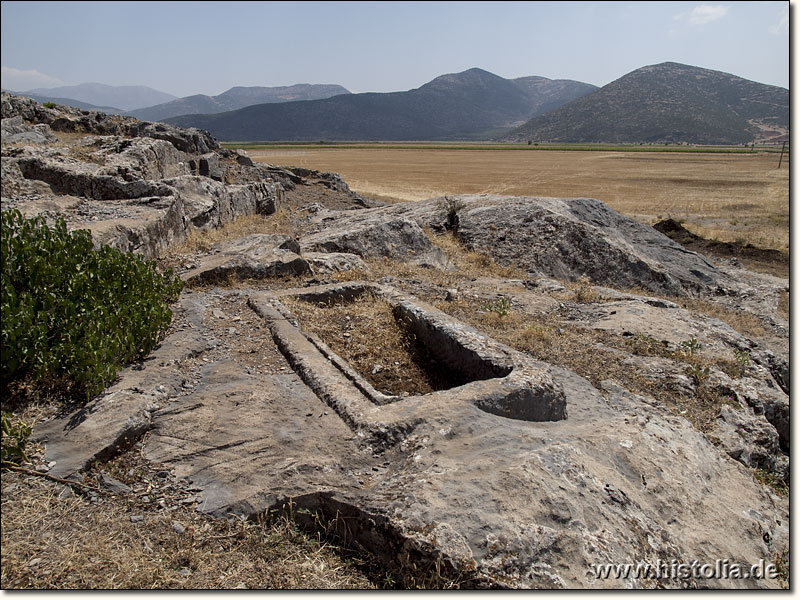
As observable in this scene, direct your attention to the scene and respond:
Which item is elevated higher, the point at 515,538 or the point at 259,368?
the point at 259,368

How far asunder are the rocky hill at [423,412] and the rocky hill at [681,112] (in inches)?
5819

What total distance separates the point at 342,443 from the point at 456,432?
0.86 meters

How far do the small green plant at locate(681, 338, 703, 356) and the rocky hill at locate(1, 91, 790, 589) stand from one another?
3cm

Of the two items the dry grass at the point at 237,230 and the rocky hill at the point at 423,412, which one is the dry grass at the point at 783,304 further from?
the dry grass at the point at 237,230

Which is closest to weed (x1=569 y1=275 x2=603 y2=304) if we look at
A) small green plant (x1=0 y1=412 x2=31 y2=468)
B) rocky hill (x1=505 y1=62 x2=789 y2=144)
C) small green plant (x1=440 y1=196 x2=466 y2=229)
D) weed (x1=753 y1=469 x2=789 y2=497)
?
weed (x1=753 y1=469 x2=789 y2=497)

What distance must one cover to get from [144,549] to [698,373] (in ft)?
19.2

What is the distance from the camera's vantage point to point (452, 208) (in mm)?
14047

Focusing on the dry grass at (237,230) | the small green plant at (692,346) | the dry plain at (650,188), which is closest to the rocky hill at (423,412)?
the small green plant at (692,346)

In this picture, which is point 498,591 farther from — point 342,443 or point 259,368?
point 259,368

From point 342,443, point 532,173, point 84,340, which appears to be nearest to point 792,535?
point 342,443

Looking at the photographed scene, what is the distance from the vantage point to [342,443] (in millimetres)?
3881

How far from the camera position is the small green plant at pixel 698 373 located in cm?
601

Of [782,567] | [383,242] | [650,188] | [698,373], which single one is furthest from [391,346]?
[650,188]

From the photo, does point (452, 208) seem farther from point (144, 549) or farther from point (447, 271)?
point (144, 549)
